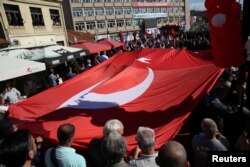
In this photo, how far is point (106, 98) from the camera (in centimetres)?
546

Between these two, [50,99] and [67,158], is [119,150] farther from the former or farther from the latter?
[50,99]

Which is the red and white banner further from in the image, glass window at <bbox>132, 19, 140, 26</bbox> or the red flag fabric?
the red flag fabric

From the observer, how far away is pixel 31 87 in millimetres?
14133

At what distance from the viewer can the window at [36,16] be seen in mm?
23383

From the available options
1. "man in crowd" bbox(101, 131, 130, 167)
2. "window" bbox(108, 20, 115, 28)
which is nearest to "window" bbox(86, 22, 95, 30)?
"window" bbox(108, 20, 115, 28)

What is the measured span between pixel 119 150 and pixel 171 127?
1.68m

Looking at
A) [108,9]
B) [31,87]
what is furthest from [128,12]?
[31,87]

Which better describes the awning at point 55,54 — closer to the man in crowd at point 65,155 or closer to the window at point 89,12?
the man in crowd at point 65,155

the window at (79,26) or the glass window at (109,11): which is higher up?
the glass window at (109,11)

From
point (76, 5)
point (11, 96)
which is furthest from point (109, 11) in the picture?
point (11, 96)

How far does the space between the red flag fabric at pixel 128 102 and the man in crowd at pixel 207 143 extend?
618 millimetres

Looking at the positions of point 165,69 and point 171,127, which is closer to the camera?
point 171,127

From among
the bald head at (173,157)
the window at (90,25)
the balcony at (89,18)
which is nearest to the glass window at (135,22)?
the balcony at (89,18)

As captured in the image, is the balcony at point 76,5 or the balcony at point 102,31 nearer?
the balcony at point 76,5
